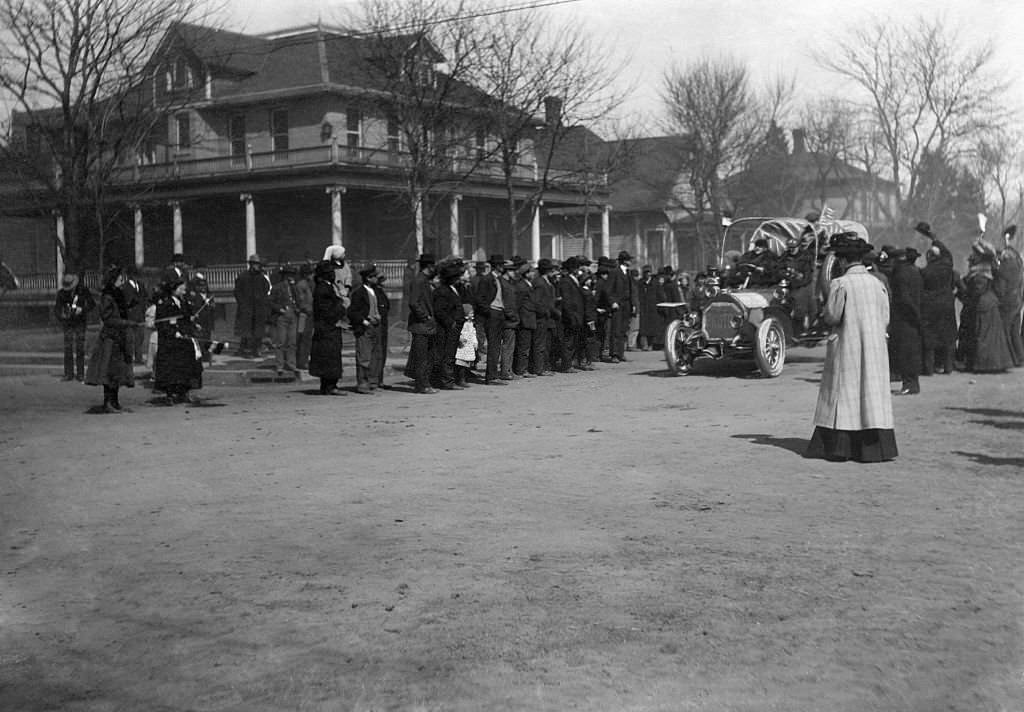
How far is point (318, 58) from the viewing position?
40.4 meters

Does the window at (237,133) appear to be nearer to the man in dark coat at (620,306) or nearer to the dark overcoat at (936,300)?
the man in dark coat at (620,306)

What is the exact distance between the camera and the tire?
18969mm

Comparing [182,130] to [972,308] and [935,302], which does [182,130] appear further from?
[935,302]

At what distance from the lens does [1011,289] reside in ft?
63.5

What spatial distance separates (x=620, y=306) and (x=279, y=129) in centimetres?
2190

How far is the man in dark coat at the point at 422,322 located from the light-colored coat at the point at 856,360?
7017 mm

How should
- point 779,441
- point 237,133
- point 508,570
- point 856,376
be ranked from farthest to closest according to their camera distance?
point 237,133, point 779,441, point 856,376, point 508,570

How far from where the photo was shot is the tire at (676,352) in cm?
1897

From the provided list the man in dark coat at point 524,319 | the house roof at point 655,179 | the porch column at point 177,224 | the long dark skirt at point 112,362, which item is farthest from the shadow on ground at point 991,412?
the house roof at point 655,179

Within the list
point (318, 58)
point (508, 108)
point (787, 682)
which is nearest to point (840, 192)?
point (318, 58)

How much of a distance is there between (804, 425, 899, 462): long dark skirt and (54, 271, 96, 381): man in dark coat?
465 inches

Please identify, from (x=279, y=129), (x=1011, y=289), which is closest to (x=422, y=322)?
(x=1011, y=289)

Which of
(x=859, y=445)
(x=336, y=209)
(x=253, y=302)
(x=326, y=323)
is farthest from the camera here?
(x=336, y=209)

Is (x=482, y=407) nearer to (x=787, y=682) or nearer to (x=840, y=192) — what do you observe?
(x=787, y=682)
